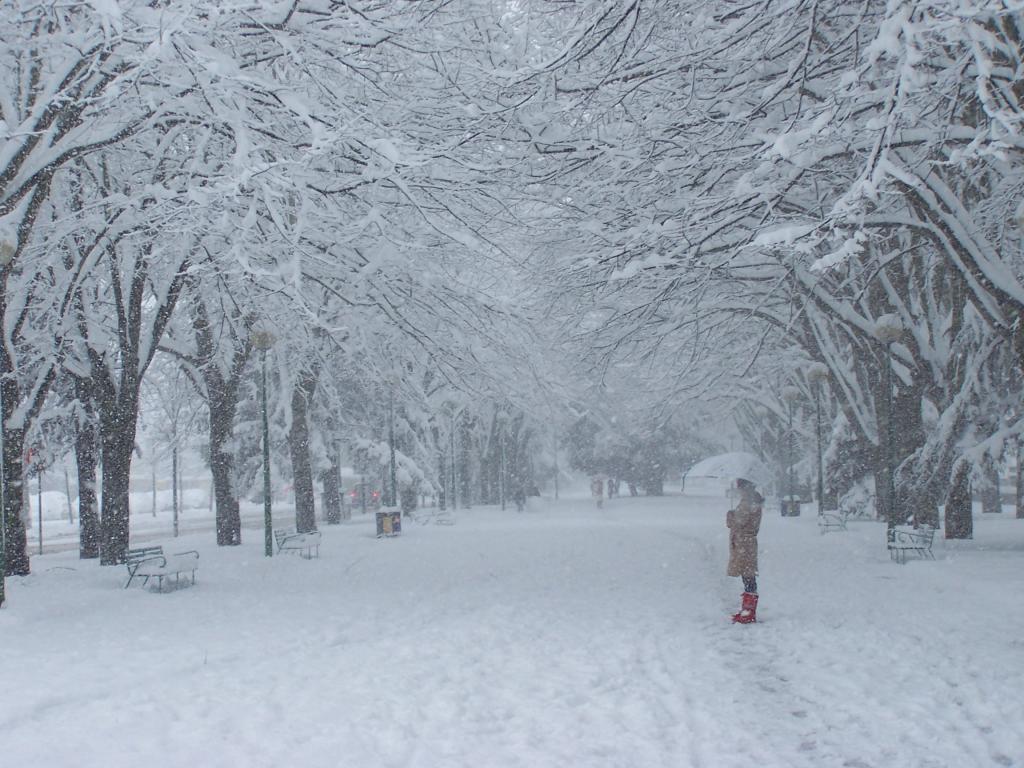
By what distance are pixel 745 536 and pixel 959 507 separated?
10456 mm

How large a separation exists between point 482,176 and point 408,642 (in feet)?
21.7

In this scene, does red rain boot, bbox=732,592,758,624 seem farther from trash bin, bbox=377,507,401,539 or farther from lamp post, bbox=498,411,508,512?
lamp post, bbox=498,411,508,512

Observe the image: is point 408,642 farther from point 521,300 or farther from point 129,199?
point 521,300

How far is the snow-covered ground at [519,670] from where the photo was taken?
19.3 feet

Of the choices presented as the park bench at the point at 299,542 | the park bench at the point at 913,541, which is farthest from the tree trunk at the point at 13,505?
the park bench at the point at 913,541

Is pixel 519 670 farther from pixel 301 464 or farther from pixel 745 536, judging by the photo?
pixel 301 464

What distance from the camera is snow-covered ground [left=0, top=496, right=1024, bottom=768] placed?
19.3ft

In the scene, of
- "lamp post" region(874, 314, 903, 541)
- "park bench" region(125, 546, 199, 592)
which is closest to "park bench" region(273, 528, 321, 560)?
"park bench" region(125, 546, 199, 592)

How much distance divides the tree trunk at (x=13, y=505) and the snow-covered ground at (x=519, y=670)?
0.60m

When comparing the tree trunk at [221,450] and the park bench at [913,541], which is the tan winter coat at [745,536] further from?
the tree trunk at [221,450]

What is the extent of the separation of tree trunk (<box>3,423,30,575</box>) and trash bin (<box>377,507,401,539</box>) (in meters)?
13.8

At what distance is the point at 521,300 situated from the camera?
Answer: 17.8 metres

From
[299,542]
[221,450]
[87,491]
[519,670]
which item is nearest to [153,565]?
[299,542]

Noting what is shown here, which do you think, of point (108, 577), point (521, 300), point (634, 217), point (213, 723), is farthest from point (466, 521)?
point (213, 723)
